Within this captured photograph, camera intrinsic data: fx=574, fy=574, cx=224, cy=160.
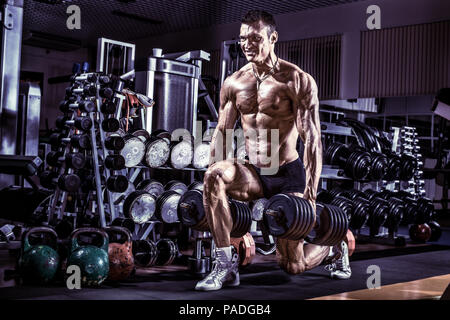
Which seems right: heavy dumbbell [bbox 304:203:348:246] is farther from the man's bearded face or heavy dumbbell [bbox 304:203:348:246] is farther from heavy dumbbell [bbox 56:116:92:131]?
heavy dumbbell [bbox 56:116:92:131]

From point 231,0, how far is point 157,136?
4.79 metres

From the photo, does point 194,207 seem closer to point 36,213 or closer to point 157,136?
point 157,136

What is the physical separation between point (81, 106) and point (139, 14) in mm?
6163

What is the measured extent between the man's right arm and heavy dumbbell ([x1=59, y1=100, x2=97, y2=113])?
146 cm

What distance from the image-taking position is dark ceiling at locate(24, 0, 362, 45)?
9477mm

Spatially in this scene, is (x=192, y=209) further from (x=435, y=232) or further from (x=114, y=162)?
(x=435, y=232)

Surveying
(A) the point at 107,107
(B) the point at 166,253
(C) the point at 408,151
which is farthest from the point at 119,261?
(C) the point at 408,151

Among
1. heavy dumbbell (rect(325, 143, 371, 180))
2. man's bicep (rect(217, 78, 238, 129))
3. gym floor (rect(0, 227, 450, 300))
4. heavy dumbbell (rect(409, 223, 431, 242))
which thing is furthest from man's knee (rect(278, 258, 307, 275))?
heavy dumbbell (rect(409, 223, 431, 242))

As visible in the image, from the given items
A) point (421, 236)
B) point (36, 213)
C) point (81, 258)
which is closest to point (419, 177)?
point (421, 236)

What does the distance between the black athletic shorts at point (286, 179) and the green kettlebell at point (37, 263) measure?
1.36m

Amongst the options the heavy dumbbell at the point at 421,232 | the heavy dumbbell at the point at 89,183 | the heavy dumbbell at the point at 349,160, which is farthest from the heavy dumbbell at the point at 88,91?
the heavy dumbbell at the point at 421,232

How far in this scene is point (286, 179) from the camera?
136 inches

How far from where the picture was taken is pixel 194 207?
353cm

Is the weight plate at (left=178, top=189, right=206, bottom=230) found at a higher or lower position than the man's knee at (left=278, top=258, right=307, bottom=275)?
higher
